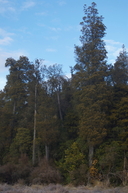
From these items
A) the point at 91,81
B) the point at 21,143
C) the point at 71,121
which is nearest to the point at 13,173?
the point at 21,143

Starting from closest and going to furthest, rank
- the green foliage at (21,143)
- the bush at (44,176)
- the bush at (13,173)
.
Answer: the bush at (44,176) → the bush at (13,173) → the green foliage at (21,143)

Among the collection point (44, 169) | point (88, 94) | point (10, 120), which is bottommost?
point (44, 169)

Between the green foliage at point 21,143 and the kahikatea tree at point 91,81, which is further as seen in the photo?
the green foliage at point 21,143

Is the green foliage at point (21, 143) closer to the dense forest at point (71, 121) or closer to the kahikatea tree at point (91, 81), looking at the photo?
the dense forest at point (71, 121)

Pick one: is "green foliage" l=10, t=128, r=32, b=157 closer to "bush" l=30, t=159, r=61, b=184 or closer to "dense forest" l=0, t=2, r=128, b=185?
"dense forest" l=0, t=2, r=128, b=185

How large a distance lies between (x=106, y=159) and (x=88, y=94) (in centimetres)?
762

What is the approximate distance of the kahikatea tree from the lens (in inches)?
969

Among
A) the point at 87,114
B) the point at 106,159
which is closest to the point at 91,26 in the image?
the point at 87,114

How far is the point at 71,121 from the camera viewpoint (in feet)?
101

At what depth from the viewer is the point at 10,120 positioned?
3388cm

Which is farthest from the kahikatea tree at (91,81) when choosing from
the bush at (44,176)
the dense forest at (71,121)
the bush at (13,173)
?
the bush at (13,173)

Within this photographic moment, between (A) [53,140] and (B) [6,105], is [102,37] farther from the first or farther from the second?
(B) [6,105]

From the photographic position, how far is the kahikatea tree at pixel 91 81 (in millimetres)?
24609

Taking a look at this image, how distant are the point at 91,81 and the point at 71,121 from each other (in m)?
6.47
